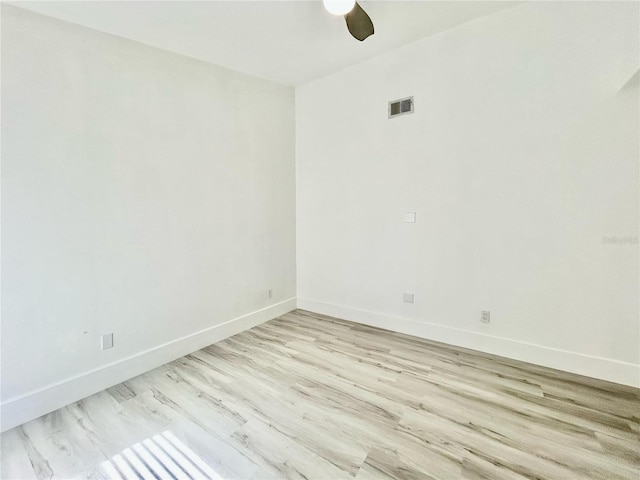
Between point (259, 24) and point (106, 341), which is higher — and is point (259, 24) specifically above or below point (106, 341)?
above

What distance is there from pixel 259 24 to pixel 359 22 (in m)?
0.95

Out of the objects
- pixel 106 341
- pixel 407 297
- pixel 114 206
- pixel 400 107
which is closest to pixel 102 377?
pixel 106 341

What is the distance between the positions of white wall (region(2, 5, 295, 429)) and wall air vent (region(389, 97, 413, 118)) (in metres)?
1.44

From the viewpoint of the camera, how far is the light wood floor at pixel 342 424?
155cm

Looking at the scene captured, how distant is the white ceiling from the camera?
6.77ft

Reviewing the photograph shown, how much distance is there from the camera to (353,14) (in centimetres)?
175

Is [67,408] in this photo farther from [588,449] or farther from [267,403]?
[588,449]

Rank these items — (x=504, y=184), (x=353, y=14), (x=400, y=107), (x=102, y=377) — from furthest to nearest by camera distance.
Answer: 1. (x=400, y=107)
2. (x=504, y=184)
3. (x=102, y=377)
4. (x=353, y=14)

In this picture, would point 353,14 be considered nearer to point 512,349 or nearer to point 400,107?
point 400,107

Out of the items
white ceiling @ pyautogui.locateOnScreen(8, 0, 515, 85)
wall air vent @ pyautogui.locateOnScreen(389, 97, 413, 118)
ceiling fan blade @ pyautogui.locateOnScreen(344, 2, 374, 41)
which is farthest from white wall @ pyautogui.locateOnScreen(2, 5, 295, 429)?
ceiling fan blade @ pyautogui.locateOnScreen(344, 2, 374, 41)

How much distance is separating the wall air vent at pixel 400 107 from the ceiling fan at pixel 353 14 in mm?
1155

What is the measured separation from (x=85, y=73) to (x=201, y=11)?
0.95m

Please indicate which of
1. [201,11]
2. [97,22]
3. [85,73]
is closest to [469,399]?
[201,11]


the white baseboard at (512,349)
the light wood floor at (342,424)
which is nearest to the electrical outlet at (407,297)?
the white baseboard at (512,349)
